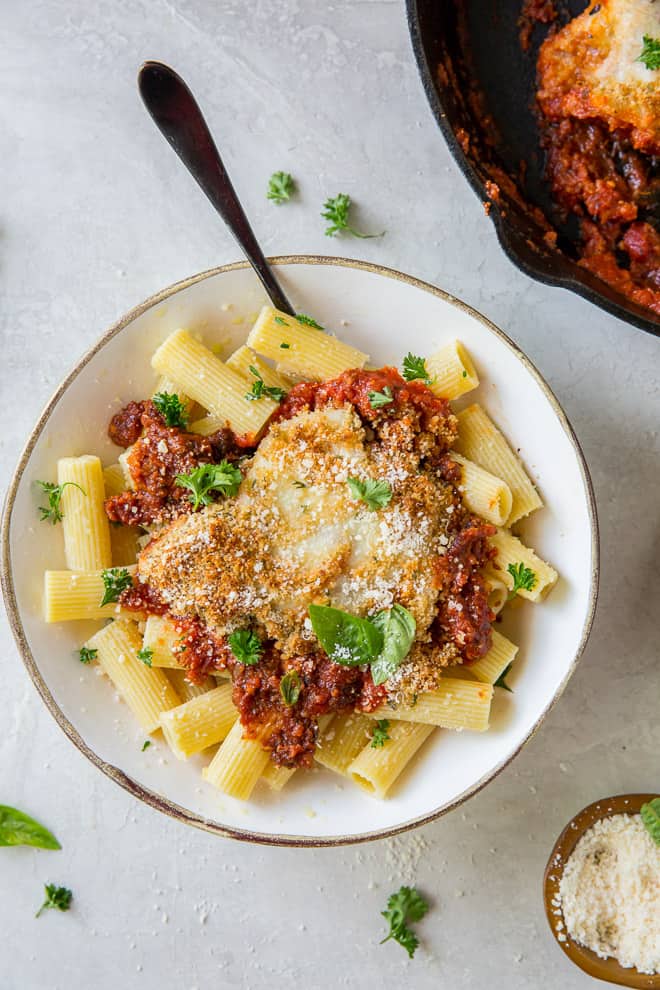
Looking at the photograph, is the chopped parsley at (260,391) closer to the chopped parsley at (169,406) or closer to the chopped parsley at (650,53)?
the chopped parsley at (169,406)

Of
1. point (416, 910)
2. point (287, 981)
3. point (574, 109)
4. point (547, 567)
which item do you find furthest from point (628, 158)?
point (287, 981)

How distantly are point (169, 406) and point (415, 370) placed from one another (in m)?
0.90

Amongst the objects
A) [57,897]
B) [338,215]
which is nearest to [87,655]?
[57,897]

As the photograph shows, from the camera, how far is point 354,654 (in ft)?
9.73

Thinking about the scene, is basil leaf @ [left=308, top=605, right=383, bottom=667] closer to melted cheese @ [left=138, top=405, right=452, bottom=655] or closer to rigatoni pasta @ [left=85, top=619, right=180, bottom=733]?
melted cheese @ [left=138, top=405, right=452, bottom=655]

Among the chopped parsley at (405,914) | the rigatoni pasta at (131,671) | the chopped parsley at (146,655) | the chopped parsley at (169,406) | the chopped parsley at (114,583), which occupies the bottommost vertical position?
the chopped parsley at (405,914)

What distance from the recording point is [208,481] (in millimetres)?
3092

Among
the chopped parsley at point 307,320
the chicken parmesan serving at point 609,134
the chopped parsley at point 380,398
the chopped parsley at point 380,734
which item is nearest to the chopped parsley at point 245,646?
the chopped parsley at point 380,734

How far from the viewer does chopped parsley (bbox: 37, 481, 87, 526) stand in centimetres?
320

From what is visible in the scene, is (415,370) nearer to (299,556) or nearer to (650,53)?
(299,556)

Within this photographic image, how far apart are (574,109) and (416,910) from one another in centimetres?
333

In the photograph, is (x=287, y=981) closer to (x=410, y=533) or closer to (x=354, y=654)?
(x=354, y=654)

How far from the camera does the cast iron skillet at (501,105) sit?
137 inches

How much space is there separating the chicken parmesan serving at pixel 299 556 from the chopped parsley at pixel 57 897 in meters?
1.16
